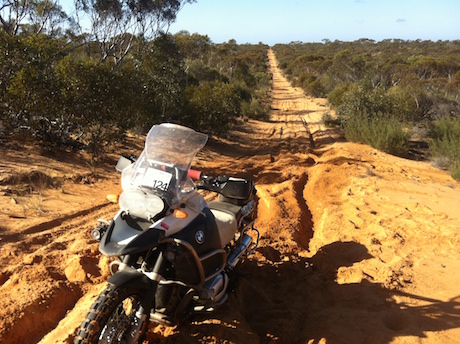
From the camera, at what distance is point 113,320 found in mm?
2643

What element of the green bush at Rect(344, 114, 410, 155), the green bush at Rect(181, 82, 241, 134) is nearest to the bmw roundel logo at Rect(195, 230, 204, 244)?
the green bush at Rect(344, 114, 410, 155)

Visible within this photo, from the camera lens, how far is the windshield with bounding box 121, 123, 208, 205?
2971 mm

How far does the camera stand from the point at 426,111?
1711 centimetres

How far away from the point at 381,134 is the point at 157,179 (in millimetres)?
11377

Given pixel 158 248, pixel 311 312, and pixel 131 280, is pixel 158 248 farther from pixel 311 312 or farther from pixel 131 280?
pixel 311 312

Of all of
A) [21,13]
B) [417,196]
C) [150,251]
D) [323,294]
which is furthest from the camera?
[21,13]

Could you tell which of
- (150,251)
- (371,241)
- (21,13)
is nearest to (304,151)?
(371,241)

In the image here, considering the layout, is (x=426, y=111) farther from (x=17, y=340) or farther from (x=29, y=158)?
(x=17, y=340)

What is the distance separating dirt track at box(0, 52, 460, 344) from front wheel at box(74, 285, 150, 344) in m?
0.54

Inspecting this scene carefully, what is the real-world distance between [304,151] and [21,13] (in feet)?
40.7

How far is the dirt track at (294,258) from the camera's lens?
3531mm

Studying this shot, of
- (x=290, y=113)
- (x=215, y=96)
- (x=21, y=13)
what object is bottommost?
(x=290, y=113)

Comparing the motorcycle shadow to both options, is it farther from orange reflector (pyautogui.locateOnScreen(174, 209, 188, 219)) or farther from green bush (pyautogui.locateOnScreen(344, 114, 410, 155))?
green bush (pyautogui.locateOnScreen(344, 114, 410, 155))

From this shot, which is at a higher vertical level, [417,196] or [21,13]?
[21,13]
